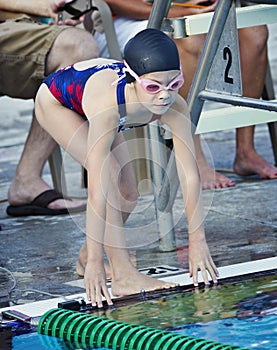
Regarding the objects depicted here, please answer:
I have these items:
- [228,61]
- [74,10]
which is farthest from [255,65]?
[228,61]

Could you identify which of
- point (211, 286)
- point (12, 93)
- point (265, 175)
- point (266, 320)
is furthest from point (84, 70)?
point (265, 175)

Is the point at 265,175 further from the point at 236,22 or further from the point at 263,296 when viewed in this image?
the point at 263,296

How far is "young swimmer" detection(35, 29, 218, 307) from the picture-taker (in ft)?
10.3

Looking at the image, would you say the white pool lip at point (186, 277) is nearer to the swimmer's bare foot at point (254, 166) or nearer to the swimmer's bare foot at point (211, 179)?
the swimmer's bare foot at point (211, 179)

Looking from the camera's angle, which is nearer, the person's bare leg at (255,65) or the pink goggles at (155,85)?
the pink goggles at (155,85)

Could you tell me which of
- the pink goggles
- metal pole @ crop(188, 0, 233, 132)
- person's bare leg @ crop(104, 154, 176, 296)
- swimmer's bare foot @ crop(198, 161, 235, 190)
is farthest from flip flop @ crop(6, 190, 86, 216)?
the pink goggles

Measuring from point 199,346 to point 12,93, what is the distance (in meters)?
2.40

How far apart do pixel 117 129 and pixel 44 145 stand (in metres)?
1.74

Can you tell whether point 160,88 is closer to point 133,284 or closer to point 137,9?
point 133,284

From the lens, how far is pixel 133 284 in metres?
3.36

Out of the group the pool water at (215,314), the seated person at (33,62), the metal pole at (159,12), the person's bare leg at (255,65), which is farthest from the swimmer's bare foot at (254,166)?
the pool water at (215,314)

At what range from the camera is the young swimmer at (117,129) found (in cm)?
313

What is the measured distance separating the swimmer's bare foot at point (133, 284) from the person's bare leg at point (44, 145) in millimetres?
1400

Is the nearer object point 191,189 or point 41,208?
point 191,189
